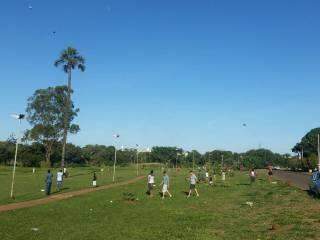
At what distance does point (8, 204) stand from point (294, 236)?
1712cm

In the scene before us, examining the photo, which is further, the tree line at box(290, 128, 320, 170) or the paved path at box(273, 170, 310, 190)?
the tree line at box(290, 128, 320, 170)

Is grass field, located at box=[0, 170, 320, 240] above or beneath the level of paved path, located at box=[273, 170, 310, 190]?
beneath

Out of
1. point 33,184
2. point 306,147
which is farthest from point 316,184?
point 306,147

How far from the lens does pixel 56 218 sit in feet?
65.5

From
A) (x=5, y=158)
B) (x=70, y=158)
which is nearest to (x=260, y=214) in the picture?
(x=5, y=158)

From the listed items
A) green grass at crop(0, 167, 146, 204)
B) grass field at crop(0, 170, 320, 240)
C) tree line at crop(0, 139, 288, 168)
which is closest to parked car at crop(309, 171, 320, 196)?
grass field at crop(0, 170, 320, 240)

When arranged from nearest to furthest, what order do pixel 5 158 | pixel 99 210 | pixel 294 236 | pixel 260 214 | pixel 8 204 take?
pixel 294 236
pixel 260 214
pixel 99 210
pixel 8 204
pixel 5 158

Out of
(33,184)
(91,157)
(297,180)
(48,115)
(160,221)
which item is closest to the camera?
(160,221)

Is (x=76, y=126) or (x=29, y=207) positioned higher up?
(x=76, y=126)

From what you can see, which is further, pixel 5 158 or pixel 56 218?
pixel 5 158

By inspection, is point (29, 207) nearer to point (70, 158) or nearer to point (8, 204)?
point (8, 204)

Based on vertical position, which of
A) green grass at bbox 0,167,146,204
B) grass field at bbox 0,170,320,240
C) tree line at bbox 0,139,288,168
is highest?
tree line at bbox 0,139,288,168

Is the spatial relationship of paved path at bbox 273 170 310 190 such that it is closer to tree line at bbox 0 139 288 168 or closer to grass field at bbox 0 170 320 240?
tree line at bbox 0 139 288 168

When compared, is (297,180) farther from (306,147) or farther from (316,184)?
(306,147)
